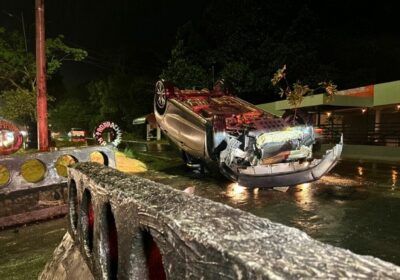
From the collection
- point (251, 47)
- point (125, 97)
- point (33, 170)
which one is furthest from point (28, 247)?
point (125, 97)

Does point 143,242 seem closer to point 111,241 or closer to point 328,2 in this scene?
point 111,241

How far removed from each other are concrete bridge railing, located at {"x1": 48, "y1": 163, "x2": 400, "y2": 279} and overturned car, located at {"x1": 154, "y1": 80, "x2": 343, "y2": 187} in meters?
5.99

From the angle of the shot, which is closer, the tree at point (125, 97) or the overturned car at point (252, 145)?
the overturned car at point (252, 145)

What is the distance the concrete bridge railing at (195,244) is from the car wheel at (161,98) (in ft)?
29.6

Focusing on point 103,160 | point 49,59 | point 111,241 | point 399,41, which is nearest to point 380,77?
point 399,41

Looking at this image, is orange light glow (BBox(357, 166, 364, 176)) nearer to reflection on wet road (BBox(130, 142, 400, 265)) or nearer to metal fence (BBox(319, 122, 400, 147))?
reflection on wet road (BBox(130, 142, 400, 265))

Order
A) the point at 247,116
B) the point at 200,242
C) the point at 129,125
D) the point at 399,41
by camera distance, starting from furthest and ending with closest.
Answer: the point at 129,125, the point at 399,41, the point at 247,116, the point at 200,242

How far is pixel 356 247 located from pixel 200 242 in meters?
4.27

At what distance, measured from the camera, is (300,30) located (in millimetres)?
23828

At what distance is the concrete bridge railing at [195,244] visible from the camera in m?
1.25

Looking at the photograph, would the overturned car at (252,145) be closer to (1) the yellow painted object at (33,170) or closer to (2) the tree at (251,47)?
(1) the yellow painted object at (33,170)

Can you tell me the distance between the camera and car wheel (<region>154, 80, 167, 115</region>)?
465 inches

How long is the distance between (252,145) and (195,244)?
7.78 metres

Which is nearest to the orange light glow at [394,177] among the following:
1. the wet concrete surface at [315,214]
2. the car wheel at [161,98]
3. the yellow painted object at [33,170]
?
the wet concrete surface at [315,214]
